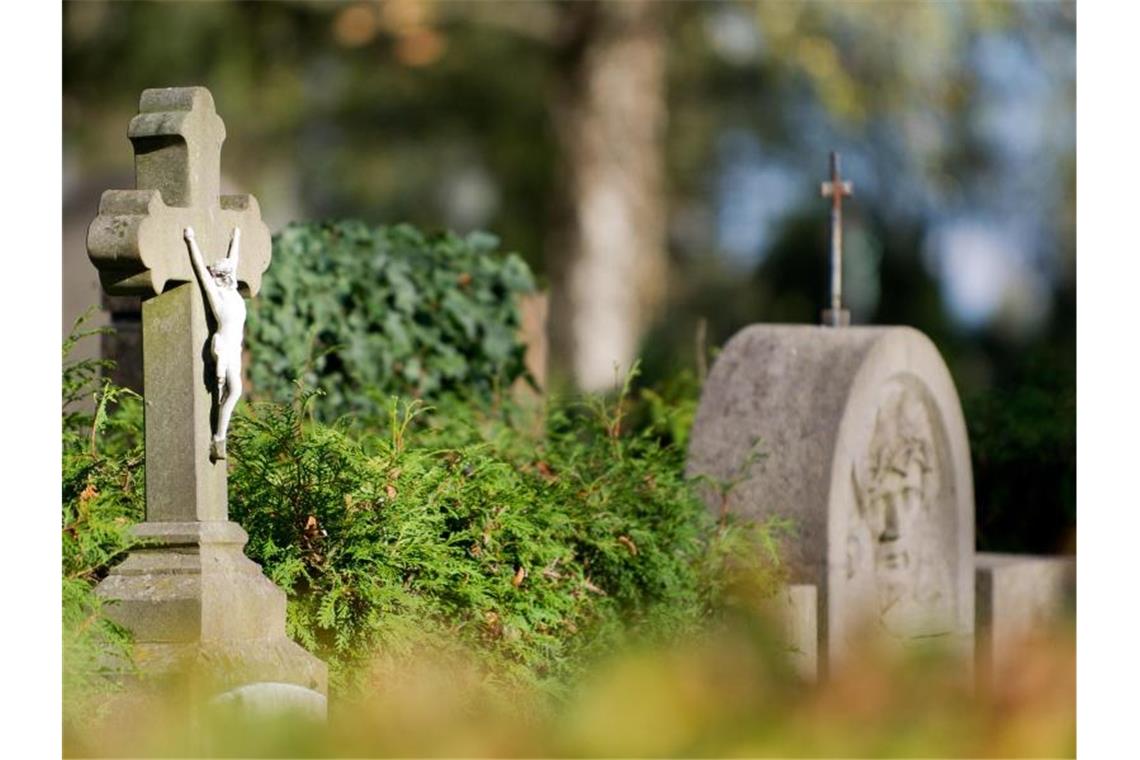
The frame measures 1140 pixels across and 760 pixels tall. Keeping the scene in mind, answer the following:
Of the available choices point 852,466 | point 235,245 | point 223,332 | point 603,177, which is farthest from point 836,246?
point 603,177

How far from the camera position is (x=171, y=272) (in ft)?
14.5

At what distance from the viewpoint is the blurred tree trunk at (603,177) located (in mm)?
11891

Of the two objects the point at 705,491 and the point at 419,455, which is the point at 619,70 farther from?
the point at 419,455

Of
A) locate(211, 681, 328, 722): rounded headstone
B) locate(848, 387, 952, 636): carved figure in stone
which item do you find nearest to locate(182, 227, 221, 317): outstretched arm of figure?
locate(211, 681, 328, 722): rounded headstone

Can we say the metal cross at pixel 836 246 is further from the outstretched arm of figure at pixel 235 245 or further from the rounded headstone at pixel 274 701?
the rounded headstone at pixel 274 701

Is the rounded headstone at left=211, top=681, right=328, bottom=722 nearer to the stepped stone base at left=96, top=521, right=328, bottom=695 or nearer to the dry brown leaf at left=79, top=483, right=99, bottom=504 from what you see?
the stepped stone base at left=96, top=521, right=328, bottom=695

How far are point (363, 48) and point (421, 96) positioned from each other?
2.22ft

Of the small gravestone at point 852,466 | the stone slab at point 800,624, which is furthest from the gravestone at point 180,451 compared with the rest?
the small gravestone at point 852,466

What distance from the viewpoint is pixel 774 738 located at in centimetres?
507

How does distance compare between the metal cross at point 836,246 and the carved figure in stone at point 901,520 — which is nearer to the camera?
the carved figure in stone at point 901,520

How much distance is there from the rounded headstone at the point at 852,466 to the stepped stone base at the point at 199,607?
2.25m

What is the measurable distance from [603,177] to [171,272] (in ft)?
25.5

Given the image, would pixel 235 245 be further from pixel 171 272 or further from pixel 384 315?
pixel 384 315

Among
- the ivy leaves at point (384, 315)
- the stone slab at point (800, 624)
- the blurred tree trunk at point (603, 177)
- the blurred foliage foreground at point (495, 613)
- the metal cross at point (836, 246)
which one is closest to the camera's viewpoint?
the blurred foliage foreground at point (495, 613)
